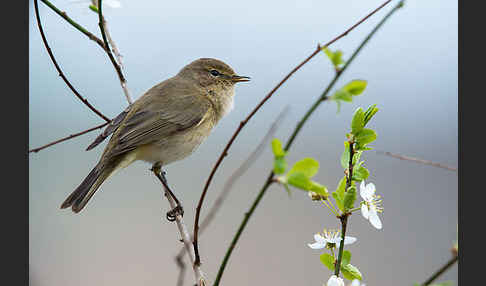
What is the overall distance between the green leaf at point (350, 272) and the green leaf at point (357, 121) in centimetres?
27

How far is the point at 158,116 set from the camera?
2199mm

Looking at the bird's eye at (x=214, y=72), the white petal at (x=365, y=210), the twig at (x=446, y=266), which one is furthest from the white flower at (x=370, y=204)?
the bird's eye at (x=214, y=72)

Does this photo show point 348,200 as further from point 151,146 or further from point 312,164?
point 151,146

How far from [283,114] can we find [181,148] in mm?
1585

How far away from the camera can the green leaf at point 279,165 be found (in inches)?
25.1

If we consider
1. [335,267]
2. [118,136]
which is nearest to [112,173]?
[118,136]

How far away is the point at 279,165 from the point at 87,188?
142cm

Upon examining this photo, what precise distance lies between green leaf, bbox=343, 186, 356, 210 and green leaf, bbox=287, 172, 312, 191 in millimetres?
179

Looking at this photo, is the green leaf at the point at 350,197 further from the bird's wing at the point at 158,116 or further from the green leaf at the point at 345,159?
the bird's wing at the point at 158,116

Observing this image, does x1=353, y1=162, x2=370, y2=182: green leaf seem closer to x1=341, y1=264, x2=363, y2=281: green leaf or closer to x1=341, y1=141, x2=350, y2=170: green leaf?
x1=341, y1=141, x2=350, y2=170: green leaf

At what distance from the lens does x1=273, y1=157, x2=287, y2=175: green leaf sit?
2.09 ft

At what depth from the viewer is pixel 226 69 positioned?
2.49 meters

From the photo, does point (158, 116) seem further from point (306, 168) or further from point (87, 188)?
point (306, 168)

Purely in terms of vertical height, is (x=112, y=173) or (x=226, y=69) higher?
(x=226, y=69)
